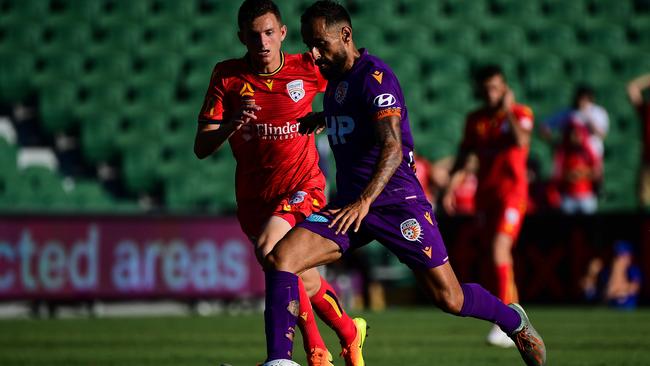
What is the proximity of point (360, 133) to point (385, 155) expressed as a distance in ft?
1.08

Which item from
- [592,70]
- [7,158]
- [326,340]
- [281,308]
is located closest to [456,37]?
[592,70]

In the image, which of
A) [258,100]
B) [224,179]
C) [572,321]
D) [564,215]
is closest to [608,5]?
[564,215]

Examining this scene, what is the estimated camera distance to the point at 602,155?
1755 centimetres

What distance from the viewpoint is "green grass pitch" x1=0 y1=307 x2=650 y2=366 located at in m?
8.01

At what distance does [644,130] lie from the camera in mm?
15484

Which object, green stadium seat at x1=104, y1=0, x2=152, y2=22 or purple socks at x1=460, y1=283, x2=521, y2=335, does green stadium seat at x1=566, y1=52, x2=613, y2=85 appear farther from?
purple socks at x1=460, y1=283, x2=521, y2=335

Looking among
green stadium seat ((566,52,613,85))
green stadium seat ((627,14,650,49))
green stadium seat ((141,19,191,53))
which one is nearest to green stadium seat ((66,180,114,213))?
green stadium seat ((141,19,191,53))

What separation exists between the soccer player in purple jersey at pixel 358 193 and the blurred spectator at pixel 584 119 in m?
10.3

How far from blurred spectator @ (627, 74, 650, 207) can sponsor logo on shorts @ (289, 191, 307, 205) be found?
911 cm

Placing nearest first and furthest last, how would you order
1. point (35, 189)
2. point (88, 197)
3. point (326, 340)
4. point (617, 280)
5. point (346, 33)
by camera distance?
point (346, 33) → point (326, 340) → point (617, 280) → point (35, 189) → point (88, 197)

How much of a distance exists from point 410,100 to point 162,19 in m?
4.15

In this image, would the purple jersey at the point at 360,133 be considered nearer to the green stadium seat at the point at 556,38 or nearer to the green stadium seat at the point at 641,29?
the green stadium seat at the point at 556,38

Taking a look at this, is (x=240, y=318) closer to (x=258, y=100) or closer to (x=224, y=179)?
(x=224, y=179)

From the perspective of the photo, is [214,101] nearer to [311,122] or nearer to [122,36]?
[311,122]
